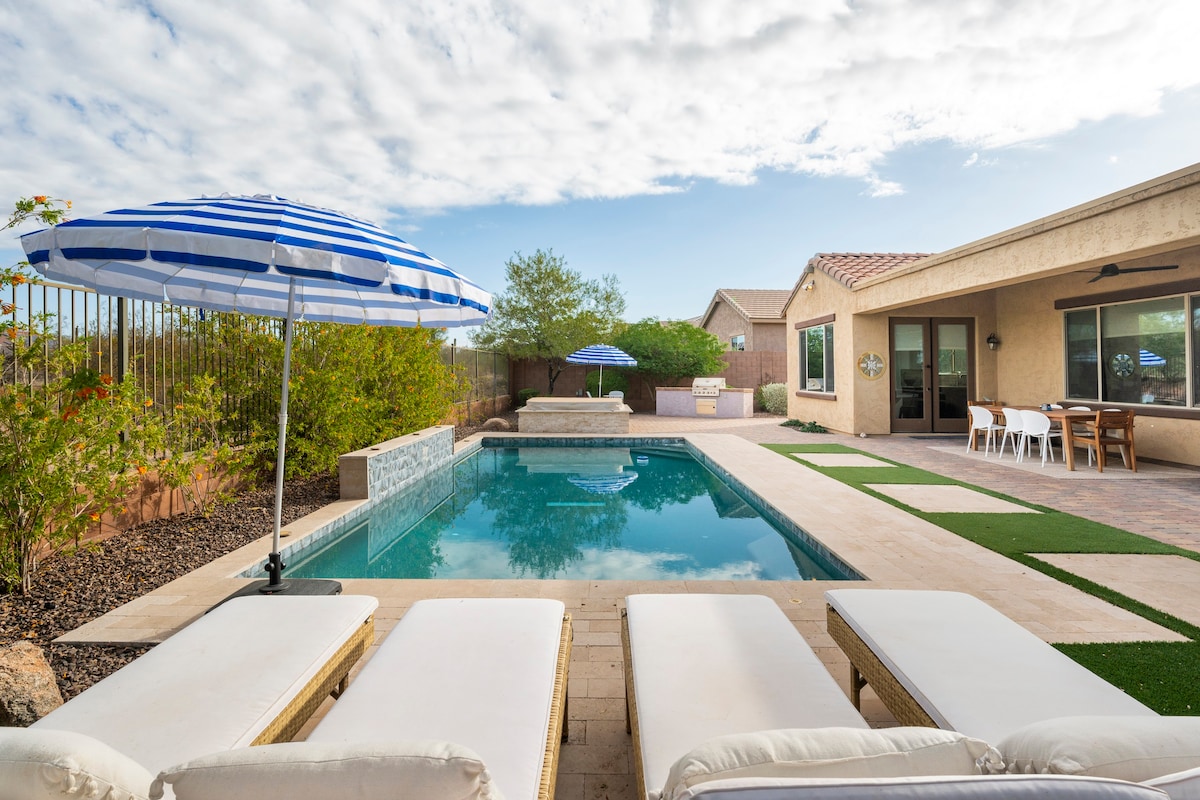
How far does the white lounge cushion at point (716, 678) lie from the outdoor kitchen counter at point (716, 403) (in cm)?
1728

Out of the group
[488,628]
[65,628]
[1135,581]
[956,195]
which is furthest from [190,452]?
[956,195]

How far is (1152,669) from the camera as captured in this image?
3066 millimetres

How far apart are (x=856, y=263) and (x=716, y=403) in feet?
22.4

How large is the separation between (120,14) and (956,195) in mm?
21314

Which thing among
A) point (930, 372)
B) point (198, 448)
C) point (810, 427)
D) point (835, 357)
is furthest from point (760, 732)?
point (810, 427)

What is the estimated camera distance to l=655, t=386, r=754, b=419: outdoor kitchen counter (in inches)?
777

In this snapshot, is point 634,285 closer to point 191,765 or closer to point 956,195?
point 956,195

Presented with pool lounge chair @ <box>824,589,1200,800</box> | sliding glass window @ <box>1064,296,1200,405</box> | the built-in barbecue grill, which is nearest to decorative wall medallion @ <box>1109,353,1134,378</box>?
sliding glass window @ <box>1064,296,1200,405</box>

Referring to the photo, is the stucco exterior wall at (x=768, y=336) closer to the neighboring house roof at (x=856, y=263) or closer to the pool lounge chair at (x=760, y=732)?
the neighboring house roof at (x=856, y=263)

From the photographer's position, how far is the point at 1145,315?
9.55 m

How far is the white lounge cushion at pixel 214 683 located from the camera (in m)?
1.77

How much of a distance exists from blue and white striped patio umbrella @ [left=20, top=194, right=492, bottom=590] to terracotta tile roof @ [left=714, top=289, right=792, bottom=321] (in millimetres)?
23177

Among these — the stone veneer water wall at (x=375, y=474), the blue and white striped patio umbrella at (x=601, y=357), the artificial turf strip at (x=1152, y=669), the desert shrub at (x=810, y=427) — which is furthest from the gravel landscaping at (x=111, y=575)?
the desert shrub at (x=810, y=427)

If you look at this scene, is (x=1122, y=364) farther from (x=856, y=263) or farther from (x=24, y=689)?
(x=24, y=689)
